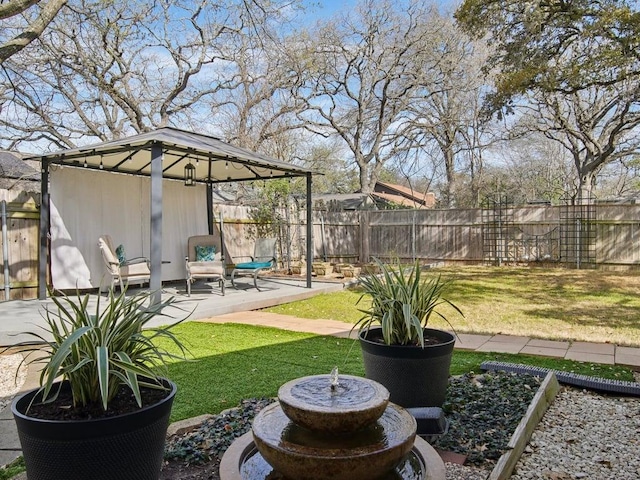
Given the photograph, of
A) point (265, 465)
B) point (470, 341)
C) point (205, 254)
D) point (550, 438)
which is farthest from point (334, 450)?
point (205, 254)

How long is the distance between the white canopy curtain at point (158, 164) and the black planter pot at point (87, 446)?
3.59 metres

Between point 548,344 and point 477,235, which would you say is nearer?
point 548,344

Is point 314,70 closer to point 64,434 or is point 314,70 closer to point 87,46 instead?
point 87,46

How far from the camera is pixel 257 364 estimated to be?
392 centimetres

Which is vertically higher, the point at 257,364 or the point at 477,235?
the point at 477,235

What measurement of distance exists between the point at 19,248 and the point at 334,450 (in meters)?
6.94

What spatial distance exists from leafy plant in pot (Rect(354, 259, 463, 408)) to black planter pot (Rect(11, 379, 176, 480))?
132cm

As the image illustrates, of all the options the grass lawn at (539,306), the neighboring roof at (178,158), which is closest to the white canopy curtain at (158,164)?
the neighboring roof at (178,158)

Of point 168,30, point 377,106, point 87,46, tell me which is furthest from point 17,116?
point 377,106

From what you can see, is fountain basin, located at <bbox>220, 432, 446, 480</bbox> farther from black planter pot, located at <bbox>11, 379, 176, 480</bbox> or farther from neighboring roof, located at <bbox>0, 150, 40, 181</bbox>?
neighboring roof, located at <bbox>0, 150, 40, 181</bbox>

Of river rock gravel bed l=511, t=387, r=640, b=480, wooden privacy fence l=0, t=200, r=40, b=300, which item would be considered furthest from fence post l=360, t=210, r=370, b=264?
river rock gravel bed l=511, t=387, r=640, b=480

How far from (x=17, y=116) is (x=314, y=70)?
31.2ft

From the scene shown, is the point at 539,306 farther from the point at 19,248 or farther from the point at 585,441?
the point at 19,248

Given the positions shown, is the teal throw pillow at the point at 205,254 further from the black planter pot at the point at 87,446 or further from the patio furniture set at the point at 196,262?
the black planter pot at the point at 87,446
